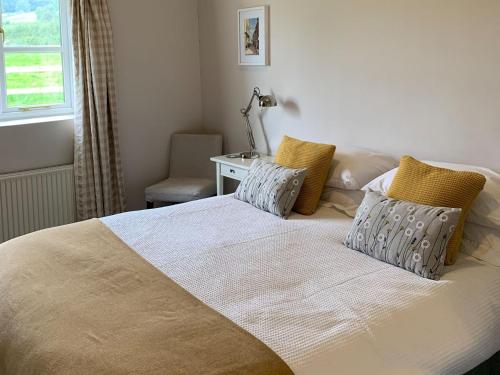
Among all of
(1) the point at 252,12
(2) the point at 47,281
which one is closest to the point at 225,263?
(2) the point at 47,281

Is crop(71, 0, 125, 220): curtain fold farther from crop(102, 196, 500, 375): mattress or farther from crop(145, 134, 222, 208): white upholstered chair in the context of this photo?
crop(102, 196, 500, 375): mattress

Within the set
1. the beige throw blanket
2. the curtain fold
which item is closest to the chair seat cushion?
the curtain fold

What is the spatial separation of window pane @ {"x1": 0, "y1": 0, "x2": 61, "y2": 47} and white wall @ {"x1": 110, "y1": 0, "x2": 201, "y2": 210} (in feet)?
1.33

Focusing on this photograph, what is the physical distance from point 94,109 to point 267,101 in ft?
3.91

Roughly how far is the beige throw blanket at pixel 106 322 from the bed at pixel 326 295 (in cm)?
10

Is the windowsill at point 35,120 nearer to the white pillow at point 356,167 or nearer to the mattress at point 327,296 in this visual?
the mattress at point 327,296

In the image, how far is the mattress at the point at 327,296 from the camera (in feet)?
6.09

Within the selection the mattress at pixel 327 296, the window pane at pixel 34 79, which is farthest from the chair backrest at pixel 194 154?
the mattress at pixel 327 296

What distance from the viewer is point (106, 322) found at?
190cm

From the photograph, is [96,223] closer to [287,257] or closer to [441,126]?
[287,257]

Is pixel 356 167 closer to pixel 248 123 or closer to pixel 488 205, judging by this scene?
pixel 488 205

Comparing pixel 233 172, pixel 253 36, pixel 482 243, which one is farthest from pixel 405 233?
pixel 253 36

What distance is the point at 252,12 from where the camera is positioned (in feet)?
13.0

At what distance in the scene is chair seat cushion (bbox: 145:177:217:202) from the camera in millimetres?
4059
